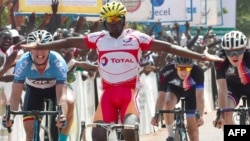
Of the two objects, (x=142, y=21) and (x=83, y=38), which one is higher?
(x=142, y=21)

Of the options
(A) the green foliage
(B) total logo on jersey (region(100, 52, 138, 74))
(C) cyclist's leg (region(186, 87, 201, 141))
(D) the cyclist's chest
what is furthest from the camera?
(A) the green foliage

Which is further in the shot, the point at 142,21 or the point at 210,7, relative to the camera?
the point at 210,7

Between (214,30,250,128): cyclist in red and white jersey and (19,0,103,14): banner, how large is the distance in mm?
7441

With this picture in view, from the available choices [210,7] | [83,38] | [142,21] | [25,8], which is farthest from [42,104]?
[210,7]

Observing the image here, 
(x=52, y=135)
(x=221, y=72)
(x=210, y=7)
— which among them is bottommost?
(x=52, y=135)

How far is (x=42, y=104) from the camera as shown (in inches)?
517

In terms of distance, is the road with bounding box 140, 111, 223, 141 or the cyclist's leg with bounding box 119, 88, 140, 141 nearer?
the cyclist's leg with bounding box 119, 88, 140, 141

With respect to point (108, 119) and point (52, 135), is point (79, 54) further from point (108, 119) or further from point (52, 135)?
point (108, 119)

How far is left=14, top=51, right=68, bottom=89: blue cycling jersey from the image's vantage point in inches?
492

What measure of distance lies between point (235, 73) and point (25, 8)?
841cm

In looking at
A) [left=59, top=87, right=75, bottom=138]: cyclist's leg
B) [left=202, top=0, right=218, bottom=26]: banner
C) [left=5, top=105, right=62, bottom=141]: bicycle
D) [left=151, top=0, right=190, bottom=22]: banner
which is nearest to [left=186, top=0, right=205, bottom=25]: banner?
[left=151, top=0, right=190, bottom=22]: banner

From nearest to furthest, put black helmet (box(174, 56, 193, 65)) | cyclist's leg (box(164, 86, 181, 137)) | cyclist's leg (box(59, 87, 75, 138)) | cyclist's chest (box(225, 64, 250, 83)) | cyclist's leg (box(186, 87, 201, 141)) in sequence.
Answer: cyclist's leg (box(59, 87, 75, 138)) → cyclist's chest (box(225, 64, 250, 83)) → black helmet (box(174, 56, 193, 65)) → cyclist's leg (box(186, 87, 201, 141)) → cyclist's leg (box(164, 86, 181, 137))

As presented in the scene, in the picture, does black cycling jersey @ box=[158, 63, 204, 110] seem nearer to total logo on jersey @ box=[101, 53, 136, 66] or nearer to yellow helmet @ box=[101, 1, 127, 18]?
total logo on jersey @ box=[101, 53, 136, 66]

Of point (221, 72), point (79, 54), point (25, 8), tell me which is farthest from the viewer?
point (25, 8)
